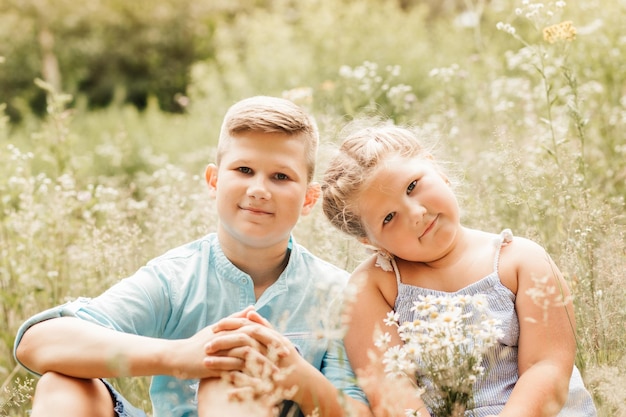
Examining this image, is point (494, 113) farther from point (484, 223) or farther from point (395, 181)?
point (395, 181)

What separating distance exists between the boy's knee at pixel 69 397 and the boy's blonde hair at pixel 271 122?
0.84m

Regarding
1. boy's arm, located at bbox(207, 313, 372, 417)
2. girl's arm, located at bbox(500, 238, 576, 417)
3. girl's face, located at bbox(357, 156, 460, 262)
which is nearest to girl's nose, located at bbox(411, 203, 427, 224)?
girl's face, located at bbox(357, 156, 460, 262)

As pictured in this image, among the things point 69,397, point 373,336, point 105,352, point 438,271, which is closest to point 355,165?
point 438,271

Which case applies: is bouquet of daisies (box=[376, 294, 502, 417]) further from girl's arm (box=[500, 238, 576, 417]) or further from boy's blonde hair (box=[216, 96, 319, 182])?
boy's blonde hair (box=[216, 96, 319, 182])

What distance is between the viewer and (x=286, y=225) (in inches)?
97.3

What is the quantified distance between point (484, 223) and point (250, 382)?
4.79ft

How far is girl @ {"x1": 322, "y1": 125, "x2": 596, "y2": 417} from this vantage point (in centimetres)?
219

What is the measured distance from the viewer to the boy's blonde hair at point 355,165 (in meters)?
2.48

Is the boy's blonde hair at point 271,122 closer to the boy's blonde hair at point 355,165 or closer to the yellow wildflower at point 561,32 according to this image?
the boy's blonde hair at point 355,165

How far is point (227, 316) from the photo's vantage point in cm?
249

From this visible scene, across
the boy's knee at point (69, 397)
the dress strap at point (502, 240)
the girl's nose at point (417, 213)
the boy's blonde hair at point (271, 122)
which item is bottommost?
the boy's knee at point (69, 397)

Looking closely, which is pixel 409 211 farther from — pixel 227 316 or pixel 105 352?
pixel 105 352

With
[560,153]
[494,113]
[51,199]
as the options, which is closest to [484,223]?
[560,153]

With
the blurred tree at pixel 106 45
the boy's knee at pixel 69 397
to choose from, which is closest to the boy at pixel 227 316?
the boy's knee at pixel 69 397
